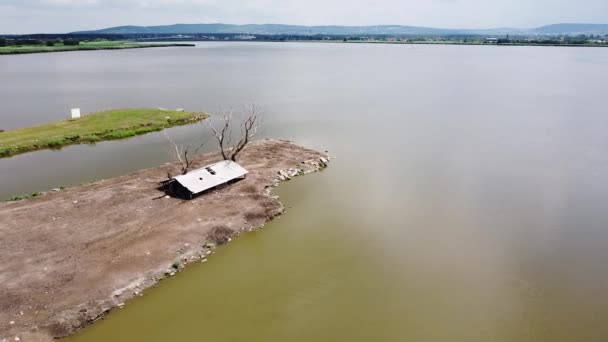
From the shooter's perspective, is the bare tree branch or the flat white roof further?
the bare tree branch

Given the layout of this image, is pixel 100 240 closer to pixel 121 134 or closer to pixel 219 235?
pixel 219 235

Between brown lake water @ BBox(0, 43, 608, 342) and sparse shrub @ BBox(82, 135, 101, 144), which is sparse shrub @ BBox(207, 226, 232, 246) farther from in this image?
sparse shrub @ BBox(82, 135, 101, 144)

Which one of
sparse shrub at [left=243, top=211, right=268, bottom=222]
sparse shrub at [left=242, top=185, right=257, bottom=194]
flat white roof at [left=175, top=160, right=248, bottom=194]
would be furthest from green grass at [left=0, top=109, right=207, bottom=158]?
sparse shrub at [left=243, top=211, right=268, bottom=222]

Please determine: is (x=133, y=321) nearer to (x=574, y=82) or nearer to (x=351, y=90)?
(x=351, y=90)

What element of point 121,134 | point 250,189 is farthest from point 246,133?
point 121,134

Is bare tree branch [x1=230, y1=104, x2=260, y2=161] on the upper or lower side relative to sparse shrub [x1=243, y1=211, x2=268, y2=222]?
upper

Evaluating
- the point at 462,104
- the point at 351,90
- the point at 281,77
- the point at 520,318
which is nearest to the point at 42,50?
the point at 281,77
